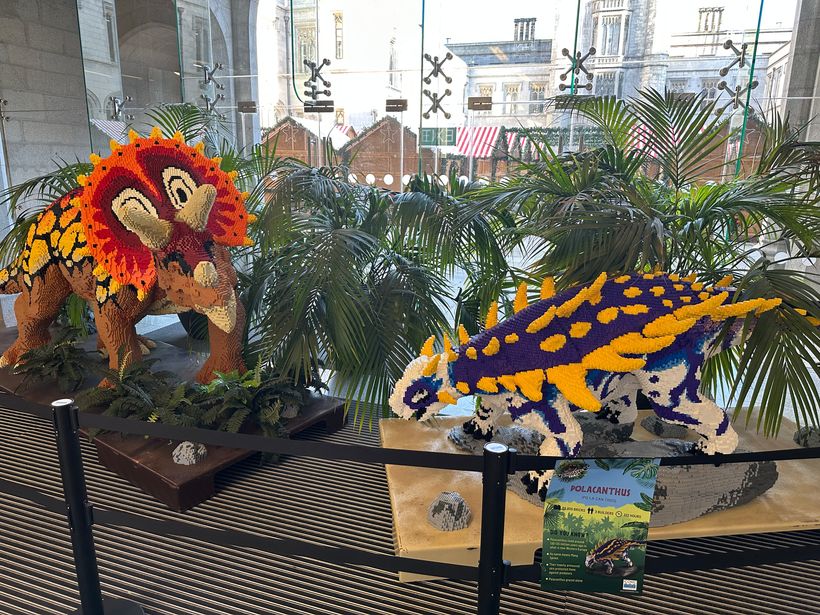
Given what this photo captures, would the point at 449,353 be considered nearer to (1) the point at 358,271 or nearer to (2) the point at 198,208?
(1) the point at 358,271

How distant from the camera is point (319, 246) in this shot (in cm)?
257

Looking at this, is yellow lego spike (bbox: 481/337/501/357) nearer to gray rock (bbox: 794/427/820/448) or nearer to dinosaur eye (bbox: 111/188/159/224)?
gray rock (bbox: 794/427/820/448)

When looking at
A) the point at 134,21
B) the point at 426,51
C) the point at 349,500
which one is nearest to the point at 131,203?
the point at 349,500

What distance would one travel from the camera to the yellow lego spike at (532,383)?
6.36 feet

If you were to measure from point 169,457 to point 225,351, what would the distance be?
64 cm

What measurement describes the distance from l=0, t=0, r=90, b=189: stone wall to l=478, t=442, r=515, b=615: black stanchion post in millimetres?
5912

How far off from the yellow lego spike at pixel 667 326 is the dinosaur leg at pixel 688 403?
0.17 m

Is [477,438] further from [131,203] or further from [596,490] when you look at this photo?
[131,203]

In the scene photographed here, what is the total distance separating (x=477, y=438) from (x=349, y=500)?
574 millimetres

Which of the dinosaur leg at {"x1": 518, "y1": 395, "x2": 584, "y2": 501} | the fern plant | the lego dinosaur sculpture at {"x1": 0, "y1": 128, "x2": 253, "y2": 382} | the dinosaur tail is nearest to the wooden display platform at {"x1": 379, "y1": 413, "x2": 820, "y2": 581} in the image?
the dinosaur leg at {"x1": 518, "y1": 395, "x2": 584, "y2": 501}

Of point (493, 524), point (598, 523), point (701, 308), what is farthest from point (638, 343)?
point (493, 524)

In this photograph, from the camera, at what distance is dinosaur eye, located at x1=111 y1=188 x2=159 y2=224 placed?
265 cm

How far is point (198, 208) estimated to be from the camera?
8.56ft

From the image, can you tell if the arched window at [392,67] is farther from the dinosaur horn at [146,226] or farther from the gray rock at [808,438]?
the gray rock at [808,438]
